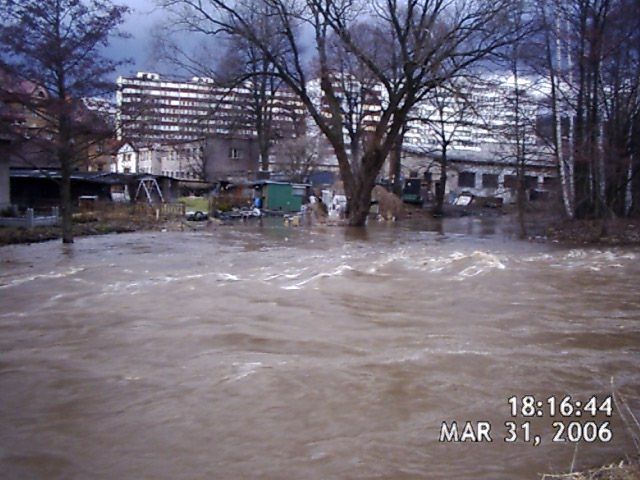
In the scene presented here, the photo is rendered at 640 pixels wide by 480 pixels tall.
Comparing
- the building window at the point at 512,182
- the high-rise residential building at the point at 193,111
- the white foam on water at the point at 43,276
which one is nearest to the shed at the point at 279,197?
the high-rise residential building at the point at 193,111

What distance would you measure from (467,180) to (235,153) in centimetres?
2327

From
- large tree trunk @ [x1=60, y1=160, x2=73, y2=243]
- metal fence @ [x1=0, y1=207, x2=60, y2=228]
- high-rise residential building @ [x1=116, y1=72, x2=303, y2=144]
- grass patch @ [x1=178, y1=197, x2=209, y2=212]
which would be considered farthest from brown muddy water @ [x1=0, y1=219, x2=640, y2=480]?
grass patch @ [x1=178, y1=197, x2=209, y2=212]

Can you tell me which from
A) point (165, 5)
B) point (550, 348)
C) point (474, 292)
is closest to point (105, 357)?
point (550, 348)

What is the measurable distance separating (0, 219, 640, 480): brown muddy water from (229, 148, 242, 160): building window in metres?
54.5

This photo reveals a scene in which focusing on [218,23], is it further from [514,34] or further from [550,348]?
[550,348]

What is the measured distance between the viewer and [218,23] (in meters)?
27.8

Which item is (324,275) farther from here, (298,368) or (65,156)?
(65,156)

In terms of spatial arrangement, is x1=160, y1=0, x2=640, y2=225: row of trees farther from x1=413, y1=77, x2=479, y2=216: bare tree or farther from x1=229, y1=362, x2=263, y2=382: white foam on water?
x1=229, y1=362, x2=263, y2=382: white foam on water

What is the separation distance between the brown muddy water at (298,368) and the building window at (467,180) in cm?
5563

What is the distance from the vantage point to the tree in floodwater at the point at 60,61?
17891 mm

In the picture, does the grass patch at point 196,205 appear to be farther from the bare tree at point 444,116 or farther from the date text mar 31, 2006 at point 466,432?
the date text mar 31, 2006 at point 466,432

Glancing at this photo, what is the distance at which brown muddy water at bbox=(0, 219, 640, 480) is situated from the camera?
4.75m

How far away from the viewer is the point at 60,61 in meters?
18.3

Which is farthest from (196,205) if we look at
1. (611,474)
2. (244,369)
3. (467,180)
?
(611,474)
